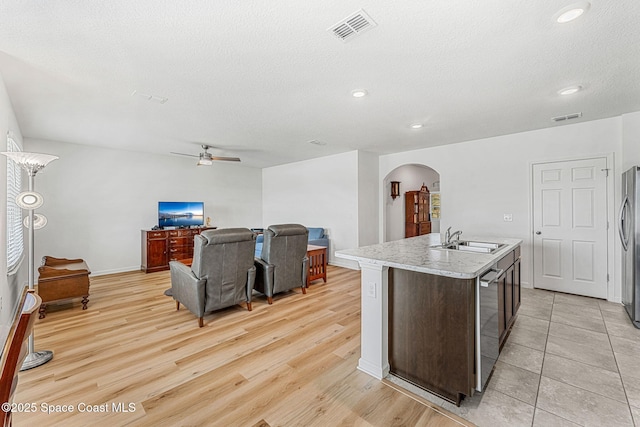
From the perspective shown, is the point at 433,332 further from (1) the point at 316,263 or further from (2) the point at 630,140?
(2) the point at 630,140

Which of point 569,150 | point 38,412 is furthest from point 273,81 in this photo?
point 569,150

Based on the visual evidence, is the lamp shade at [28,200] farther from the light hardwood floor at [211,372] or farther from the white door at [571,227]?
the white door at [571,227]

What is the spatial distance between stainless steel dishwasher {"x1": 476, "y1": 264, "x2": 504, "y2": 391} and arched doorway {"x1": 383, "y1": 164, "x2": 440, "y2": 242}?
4.36 metres

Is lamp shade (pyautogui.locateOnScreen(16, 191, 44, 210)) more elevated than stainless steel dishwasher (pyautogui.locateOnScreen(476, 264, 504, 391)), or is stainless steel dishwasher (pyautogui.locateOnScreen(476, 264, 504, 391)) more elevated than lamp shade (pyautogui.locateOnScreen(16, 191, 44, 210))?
lamp shade (pyautogui.locateOnScreen(16, 191, 44, 210))

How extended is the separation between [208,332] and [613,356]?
3.88 metres

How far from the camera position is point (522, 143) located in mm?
4535

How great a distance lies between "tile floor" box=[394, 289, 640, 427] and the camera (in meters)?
1.79

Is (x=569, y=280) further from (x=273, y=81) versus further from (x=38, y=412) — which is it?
(x=38, y=412)

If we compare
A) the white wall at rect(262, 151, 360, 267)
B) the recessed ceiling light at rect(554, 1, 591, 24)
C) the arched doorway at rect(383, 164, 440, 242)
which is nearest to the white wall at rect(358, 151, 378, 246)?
the white wall at rect(262, 151, 360, 267)

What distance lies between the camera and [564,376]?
2195 millimetres

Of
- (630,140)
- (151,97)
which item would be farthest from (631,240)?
(151,97)

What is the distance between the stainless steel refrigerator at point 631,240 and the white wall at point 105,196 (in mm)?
7615

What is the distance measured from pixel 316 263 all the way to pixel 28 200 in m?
3.72

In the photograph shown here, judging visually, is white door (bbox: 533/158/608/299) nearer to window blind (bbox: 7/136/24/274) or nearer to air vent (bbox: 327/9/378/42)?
air vent (bbox: 327/9/378/42)
